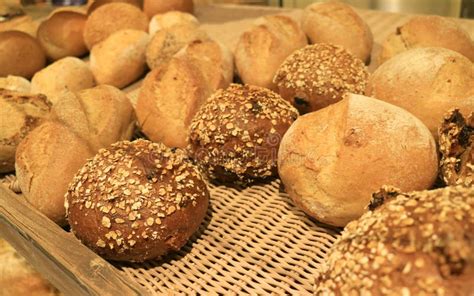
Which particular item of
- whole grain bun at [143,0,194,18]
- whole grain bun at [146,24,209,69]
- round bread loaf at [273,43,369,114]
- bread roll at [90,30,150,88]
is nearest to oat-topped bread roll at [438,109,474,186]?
round bread loaf at [273,43,369,114]

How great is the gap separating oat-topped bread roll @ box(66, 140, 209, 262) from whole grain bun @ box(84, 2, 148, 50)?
3.81ft

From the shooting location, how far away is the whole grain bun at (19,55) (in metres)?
2.04

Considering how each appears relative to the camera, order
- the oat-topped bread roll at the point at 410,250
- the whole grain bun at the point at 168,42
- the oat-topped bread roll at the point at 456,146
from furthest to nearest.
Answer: the whole grain bun at the point at 168,42, the oat-topped bread roll at the point at 456,146, the oat-topped bread roll at the point at 410,250

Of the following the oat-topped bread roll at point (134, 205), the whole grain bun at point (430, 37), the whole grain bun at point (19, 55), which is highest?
the whole grain bun at point (430, 37)

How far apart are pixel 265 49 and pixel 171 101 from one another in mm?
425

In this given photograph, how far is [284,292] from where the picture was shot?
1057 mm

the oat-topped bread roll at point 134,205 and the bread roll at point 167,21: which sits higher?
the bread roll at point 167,21

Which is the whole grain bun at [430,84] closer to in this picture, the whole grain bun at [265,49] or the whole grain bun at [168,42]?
the whole grain bun at [265,49]

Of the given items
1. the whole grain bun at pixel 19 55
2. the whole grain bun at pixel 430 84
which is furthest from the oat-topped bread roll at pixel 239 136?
the whole grain bun at pixel 19 55

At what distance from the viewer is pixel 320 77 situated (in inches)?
60.9

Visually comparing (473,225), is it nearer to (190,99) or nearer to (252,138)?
(252,138)

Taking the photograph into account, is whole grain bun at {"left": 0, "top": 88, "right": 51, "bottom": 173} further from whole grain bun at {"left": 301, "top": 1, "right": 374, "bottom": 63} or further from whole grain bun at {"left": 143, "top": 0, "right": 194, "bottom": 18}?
whole grain bun at {"left": 301, "top": 1, "right": 374, "bottom": 63}

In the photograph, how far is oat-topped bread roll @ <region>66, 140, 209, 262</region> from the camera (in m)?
1.14

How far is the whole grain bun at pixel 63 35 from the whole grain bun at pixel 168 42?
0.48m
